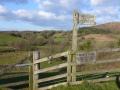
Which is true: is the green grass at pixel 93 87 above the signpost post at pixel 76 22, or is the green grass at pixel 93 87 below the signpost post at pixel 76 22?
below

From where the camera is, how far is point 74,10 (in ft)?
42.5

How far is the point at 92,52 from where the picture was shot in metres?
13.3

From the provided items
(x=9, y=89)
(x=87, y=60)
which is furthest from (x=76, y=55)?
(x=9, y=89)

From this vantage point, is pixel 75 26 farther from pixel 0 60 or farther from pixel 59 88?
pixel 0 60

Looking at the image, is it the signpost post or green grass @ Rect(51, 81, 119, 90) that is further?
the signpost post

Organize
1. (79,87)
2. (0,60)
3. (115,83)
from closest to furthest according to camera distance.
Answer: (79,87), (115,83), (0,60)

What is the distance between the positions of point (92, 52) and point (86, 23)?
109 centimetres

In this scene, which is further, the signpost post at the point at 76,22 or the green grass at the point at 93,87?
the signpost post at the point at 76,22

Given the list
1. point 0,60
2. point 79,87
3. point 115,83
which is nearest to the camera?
point 79,87

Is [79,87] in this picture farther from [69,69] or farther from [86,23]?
[86,23]

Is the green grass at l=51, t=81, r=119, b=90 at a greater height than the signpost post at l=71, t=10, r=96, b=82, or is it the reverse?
the signpost post at l=71, t=10, r=96, b=82

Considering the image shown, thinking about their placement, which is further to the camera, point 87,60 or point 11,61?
point 11,61

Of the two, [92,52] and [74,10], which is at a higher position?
[74,10]

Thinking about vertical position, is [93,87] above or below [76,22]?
below
